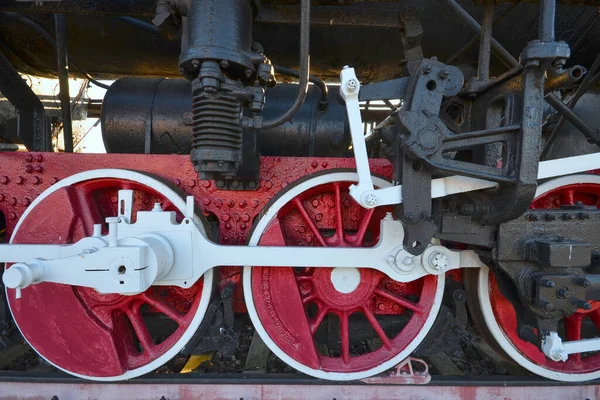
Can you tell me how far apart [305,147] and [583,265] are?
125cm

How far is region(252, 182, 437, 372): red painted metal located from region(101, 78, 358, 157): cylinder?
286 mm

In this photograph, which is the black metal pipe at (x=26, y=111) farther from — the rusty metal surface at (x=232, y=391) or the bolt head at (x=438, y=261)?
the bolt head at (x=438, y=261)

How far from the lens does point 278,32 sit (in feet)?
5.84

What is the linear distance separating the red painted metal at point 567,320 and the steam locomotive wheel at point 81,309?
134cm

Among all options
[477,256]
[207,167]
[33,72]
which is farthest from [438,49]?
[33,72]

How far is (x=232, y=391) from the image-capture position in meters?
1.39

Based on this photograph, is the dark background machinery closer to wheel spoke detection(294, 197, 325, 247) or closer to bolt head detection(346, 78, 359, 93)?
bolt head detection(346, 78, 359, 93)

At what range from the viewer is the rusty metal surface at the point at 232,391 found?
139 cm

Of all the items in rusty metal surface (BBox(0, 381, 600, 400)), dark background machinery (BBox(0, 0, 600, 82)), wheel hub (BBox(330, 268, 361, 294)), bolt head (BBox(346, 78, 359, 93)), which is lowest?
rusty metal surface (BBox(0, 381, 600, 400))

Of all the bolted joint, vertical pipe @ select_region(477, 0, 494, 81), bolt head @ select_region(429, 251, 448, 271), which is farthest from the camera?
bolt head @ select_region(429, 251, 448, 271)

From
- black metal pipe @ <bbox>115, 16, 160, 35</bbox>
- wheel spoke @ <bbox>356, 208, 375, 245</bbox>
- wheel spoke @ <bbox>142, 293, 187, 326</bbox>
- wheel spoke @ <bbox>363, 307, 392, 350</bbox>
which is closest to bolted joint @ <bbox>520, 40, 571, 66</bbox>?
wheel spoke @ <bbox>356, 208, 375, 245</bbox>

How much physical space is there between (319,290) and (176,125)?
105cm

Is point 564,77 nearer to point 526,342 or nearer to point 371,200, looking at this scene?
point 371,200

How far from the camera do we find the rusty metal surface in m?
1.39
